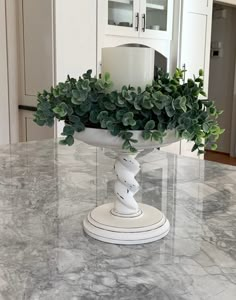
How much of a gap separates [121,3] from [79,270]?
2.95 metres

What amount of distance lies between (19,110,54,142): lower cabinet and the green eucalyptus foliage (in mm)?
2375

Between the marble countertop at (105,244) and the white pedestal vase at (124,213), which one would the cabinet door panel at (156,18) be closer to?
the marble countertop at (105,244)

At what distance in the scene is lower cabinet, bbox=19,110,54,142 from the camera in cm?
318

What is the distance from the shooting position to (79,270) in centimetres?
72

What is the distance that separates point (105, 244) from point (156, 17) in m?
3.15

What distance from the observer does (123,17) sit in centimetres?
336

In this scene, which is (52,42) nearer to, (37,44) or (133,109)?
(37,44)

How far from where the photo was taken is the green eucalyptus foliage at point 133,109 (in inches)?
29.8

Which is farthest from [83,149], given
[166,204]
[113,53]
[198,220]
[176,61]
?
[176,61]

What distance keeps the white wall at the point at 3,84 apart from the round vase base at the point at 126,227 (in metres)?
2.47

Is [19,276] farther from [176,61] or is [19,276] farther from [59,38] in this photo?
[176,61]

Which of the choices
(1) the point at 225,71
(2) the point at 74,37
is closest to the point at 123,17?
(2) the point at 74,37

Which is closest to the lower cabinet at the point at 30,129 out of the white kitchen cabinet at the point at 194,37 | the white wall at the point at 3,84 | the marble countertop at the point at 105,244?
the white wall at the point at 3,84

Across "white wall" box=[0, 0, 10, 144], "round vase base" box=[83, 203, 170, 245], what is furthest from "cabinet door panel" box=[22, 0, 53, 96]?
"round vase base" box=[83, 203, 170, 245]
